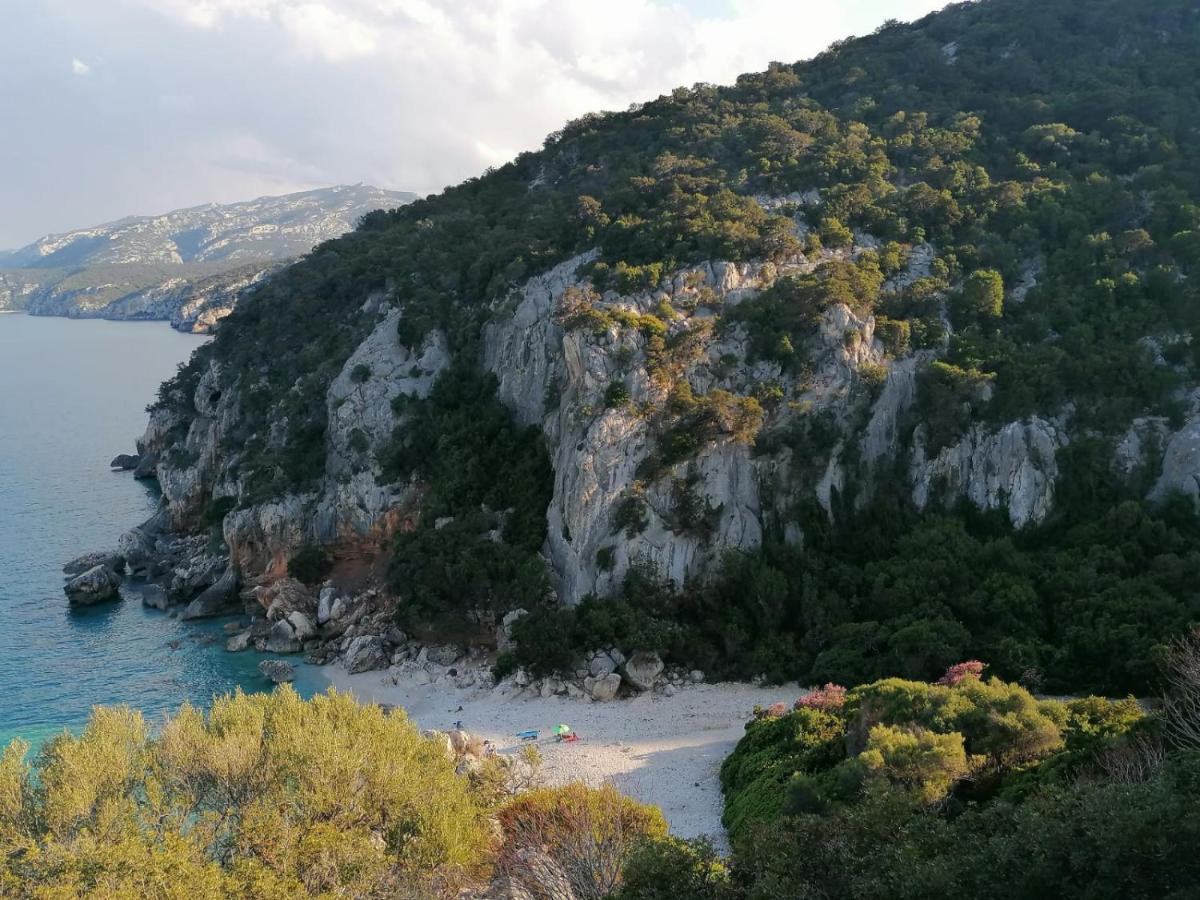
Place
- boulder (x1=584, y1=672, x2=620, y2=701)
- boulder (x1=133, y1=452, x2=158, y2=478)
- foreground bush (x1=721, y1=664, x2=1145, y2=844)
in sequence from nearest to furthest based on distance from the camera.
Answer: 1. foreground bush (x1=721, y1=664, x2=1145, y2=844)
2. boulder (x1=584, y1=672, x2=620, y2=701)
3. boulder (x1=133, y1=452, x2=158, y2=478)

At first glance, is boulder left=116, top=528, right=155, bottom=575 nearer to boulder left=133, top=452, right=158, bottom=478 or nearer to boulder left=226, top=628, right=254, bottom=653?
boulder left=226, top=628, right=254, bottom=653

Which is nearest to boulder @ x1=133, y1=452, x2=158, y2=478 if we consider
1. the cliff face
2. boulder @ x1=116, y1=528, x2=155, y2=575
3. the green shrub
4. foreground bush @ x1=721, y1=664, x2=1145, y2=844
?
the cliff face

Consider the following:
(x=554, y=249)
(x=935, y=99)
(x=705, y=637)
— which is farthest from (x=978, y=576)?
(x=935, y=99)

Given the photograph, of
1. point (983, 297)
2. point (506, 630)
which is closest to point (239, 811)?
point (506, 630)

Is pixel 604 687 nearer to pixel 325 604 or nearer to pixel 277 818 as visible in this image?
pixel 325 604

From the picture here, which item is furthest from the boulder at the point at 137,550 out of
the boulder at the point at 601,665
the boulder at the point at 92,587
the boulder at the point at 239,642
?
the boulder at the point at 601,665

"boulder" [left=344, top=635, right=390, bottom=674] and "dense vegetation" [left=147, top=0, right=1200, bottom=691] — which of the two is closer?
"dense vegetation" [left=147, top=0, right=1200, bottom=691]
